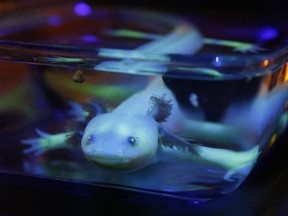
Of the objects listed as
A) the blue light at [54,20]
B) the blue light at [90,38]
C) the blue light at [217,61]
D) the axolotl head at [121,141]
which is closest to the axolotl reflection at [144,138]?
the axolotl head at [121,141]

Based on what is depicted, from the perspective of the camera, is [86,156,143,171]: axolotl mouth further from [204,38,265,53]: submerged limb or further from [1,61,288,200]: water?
[204,38,265,53]: submerged limb

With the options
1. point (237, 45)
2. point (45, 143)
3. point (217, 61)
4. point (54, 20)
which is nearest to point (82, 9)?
point (54, 20)

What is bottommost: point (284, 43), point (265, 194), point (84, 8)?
point (265, 194)

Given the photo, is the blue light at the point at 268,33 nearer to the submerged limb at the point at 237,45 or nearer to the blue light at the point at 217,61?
the submerged limb at the point at 237,45

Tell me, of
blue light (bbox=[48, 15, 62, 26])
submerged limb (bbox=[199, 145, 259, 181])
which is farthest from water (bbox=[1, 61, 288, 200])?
blue light (bbox=[48, 15, 62, 26])

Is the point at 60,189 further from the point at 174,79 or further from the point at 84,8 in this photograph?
the point at 84,8

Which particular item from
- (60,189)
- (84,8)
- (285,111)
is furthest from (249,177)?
(84,8)

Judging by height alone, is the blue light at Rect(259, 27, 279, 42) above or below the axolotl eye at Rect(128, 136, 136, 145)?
above

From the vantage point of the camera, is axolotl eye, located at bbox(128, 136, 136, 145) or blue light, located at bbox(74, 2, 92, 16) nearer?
axolotl eye, located at bbox(128, 136, 136, 145)
